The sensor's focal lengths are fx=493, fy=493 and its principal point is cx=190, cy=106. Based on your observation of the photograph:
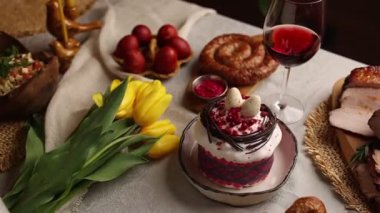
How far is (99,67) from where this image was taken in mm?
1313

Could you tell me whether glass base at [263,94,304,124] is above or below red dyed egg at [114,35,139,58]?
below

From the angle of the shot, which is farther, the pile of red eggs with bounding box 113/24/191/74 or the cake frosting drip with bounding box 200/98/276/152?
the pile of red eggs with bounding box 113/24/191/74

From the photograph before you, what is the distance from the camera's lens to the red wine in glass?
105cm

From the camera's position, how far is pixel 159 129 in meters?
1.06

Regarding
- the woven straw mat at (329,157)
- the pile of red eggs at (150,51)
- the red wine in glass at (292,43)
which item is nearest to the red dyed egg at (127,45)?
the pile of red eggs at (150,51)

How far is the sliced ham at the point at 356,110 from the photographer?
105 cm

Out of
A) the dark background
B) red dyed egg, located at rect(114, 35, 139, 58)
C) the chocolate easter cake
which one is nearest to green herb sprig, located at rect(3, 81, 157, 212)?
the chocolate easter cake

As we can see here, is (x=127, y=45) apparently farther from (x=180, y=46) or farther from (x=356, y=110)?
(x=356, y=110)

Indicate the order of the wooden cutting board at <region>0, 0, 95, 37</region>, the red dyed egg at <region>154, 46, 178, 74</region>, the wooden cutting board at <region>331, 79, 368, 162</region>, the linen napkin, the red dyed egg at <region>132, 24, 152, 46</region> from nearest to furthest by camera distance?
1. the wooden cutting board at <region>331, 79, 368, 162</region>
2. the linen napkin
3. the red dyed egg at <region>154, 46, 178, 74</region>
4. the red dyed egg at <region>132, 24, 152, 46</region>
5. the wooden cutting board at <region>0, 0, 95, 37</region>

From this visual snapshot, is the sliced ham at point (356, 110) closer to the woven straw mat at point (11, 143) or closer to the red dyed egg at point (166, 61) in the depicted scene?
the red dyed egg at point (166, 61)

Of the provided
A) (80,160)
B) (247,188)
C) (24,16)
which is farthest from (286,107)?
(24,16)

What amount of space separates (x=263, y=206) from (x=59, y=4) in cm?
72

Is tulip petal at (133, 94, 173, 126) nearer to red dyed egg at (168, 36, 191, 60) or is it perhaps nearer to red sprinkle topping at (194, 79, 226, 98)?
red sprinkle topping at (194, 79, 226, 98)

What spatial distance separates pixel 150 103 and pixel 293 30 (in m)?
0.35
